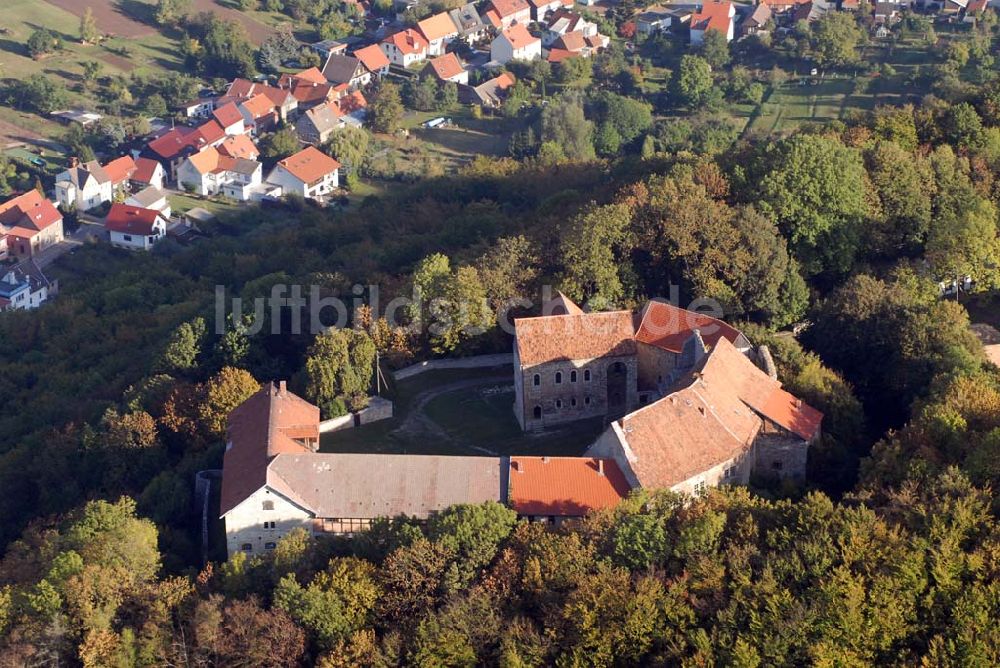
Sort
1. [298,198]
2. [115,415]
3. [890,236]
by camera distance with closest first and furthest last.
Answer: [115,415] → [890,236] → [298,198]

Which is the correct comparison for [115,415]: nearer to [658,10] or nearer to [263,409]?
[263,409]

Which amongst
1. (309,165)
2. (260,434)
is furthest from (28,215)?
(260,434)

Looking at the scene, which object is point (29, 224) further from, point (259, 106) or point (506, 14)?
point (506, 14)

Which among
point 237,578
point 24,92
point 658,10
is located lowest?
point 24,92

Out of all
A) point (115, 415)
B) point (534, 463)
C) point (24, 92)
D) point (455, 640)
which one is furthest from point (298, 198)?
point (455, 640)

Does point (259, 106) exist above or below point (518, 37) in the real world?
below
